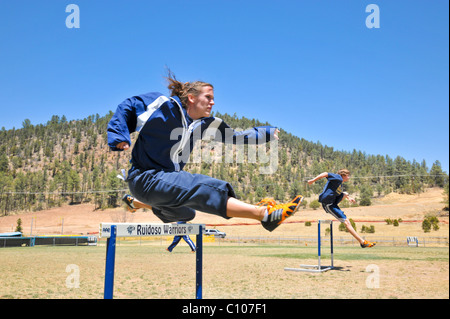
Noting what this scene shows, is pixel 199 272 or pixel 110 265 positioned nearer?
pixel 110 265

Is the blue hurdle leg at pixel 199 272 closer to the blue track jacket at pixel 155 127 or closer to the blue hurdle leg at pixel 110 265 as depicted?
the blue track jacket at pixel 155 127

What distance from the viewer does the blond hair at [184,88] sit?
A: 143 inches

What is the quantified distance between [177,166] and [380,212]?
92.4 meters

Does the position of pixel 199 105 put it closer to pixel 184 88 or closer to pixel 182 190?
pixel 184 88

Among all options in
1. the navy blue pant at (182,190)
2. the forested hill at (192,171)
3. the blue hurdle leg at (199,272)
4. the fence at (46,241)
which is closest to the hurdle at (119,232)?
the navy blue pant at (182,190)

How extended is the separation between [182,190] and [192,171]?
5279 inches

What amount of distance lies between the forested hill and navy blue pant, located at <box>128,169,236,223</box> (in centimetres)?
8197

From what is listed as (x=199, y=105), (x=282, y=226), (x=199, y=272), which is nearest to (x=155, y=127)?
(x=199, y=105)

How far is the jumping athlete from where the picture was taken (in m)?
3.06

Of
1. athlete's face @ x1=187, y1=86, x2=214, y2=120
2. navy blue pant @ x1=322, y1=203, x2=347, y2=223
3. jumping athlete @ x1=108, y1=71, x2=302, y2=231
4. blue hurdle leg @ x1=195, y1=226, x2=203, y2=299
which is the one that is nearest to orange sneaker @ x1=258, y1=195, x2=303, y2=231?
jumping athlete @ x1=108, y1=71, x2=302, y2=231

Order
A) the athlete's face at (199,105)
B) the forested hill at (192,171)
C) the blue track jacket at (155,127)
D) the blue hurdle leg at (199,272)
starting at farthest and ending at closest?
the forested hill at (192,171) < the blue hurdle leg at (199,272) < the athlete's face at (199,105) < the blue track jacket at (155,127)

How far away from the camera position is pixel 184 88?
3703 mm
